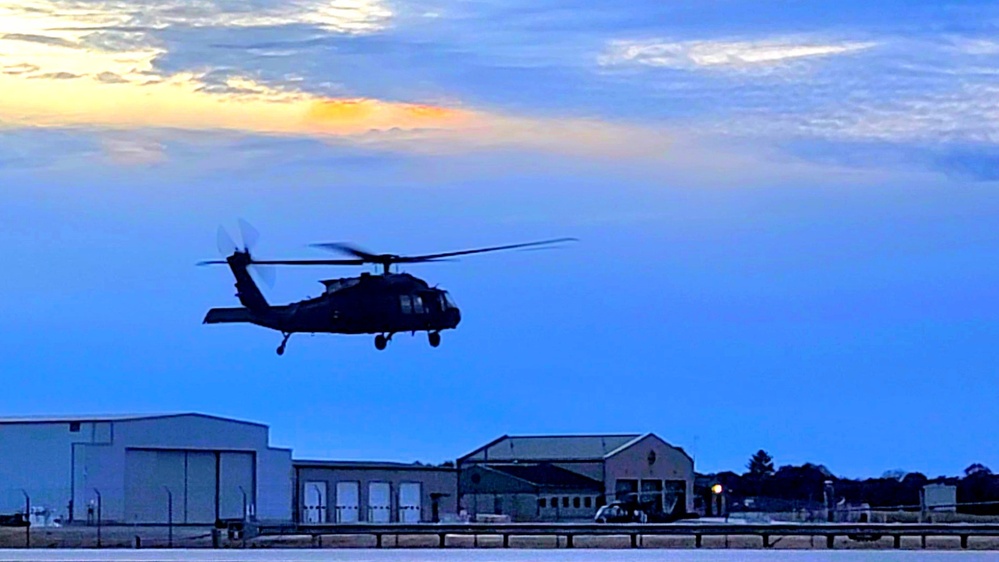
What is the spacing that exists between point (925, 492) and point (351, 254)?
108 ft

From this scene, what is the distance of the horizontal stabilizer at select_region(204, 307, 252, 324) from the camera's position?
74.6 meters

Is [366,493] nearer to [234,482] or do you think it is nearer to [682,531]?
[234,482]

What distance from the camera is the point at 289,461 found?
93250 millimetres

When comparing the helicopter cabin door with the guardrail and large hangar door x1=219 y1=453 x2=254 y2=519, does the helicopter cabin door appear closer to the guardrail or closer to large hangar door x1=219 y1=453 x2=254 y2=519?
the guardrail

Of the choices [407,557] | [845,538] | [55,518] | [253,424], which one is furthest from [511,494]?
[407,557]

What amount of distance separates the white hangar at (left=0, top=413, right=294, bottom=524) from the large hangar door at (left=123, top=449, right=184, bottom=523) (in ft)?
0.13

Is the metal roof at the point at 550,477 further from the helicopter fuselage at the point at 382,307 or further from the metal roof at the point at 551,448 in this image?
the helicopter fuselage at the point at 382,307

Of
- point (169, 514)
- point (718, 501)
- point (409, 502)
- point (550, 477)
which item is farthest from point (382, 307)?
point (718, 501)

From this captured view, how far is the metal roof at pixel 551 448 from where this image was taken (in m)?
118

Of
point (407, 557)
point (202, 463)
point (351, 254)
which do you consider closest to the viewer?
point (407, 557)

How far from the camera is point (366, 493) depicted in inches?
3780

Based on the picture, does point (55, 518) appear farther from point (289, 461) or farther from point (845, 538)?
point (845, 538)

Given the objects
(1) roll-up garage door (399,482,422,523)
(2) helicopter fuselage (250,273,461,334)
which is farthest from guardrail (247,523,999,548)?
(1) roll-up garage door (399,482,422,523)

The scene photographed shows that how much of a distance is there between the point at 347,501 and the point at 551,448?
29.4 metres
